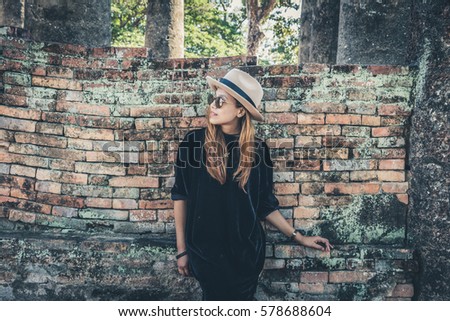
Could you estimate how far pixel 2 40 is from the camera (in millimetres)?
3363

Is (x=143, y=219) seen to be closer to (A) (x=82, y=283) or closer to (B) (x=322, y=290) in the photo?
(A) (x=82, y=283)

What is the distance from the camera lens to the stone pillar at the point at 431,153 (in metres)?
3.12

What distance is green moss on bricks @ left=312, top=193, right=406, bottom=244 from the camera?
339 centimetres

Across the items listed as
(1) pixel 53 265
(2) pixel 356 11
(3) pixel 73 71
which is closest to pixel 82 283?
(1) pixel 53 265

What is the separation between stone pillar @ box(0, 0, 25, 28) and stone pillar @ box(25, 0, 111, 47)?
19.1ft

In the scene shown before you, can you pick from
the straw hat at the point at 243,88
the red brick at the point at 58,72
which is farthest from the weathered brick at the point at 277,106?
the red brick at the point at 58,72

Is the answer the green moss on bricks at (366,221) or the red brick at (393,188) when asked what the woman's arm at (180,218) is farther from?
the red brick at (393,188)

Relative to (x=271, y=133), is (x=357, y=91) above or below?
above

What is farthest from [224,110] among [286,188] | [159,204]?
[159,204]

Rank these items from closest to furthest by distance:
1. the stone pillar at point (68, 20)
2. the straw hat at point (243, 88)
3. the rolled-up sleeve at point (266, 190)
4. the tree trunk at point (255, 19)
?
the straw hat at point (243, 88) → the rolled-up sleeve at point (266, 190) → the stone pillar at point (68, 20) → the tree trunk at point (255, 19)

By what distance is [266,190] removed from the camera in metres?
3.06

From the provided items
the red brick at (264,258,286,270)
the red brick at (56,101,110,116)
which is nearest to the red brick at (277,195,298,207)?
the red brick at (264,258,286,270)

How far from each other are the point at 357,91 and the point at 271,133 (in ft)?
2.33

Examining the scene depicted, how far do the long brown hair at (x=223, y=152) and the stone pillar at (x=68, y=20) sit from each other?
6.94 ft
